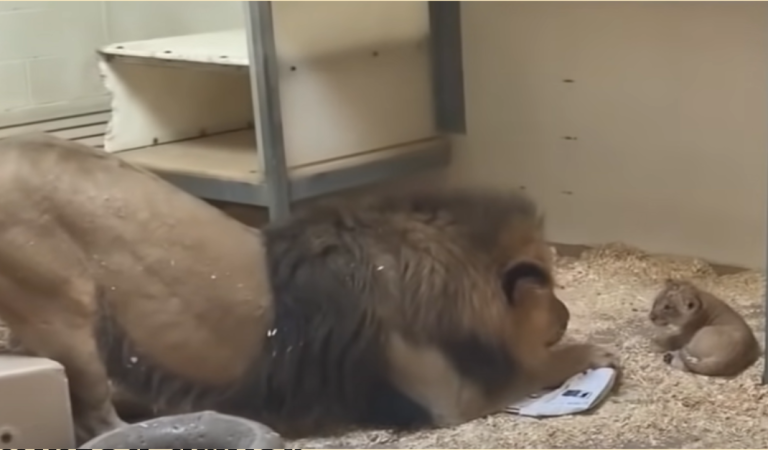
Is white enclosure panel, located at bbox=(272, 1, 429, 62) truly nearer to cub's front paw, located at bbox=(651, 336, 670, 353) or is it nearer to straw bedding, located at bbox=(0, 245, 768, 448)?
straw bedding, located at bbox=(0, 245, 768, 448)

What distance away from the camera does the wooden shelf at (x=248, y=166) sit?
9.98 ft

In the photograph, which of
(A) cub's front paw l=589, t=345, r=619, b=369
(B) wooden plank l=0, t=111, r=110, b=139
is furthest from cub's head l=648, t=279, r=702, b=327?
(B) wooden plank l=0, t=111, r=110, b=139

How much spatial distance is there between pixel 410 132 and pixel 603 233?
0.57 m

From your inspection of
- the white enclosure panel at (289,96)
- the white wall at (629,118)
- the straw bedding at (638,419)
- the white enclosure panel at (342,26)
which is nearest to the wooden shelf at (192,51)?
the white enclosure panel at (289,96)

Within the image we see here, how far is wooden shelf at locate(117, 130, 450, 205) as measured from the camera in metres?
3.04

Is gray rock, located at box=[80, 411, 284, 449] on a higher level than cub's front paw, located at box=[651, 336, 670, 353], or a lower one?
higher

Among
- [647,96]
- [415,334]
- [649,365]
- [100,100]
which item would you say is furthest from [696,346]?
[100,100]

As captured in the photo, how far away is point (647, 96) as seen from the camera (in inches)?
125

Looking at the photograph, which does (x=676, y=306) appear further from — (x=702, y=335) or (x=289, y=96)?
(x=289, y=96)

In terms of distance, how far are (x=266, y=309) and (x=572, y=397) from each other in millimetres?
553

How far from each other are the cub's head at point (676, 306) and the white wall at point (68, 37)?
1746mm

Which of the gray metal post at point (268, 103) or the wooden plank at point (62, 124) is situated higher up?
the gray metal post at point (268, 103)

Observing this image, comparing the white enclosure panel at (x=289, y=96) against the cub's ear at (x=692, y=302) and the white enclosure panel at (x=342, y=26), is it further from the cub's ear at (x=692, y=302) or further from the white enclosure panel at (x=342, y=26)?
the cub's ear at (x=692, y=302)

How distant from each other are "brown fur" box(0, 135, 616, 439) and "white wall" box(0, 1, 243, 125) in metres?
1.64
